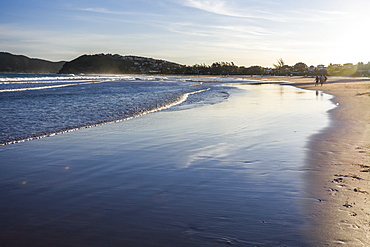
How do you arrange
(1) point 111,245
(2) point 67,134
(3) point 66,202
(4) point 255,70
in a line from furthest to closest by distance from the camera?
(4) point 255,70, (2) point 67,134, (3) point 66,202, (1) point 111,245

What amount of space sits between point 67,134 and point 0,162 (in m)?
3.12

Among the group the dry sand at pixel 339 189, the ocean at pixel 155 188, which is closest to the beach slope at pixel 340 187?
the dry sand at pixel 339 189

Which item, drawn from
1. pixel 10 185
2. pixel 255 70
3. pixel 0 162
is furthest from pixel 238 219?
pixel 255 70

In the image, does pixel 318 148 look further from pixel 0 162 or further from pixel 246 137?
pixel 0 162

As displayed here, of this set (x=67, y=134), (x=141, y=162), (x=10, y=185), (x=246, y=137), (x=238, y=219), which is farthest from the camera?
(x=67, y=134)

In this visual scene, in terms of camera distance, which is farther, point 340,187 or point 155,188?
point 155,188

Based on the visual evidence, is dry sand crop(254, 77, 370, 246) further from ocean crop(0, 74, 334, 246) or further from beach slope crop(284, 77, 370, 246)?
ocean crop(0, 74, 334, 246)

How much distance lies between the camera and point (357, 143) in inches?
300

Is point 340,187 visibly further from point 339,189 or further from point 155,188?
point 155,188

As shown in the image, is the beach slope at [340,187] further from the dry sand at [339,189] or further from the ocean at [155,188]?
the ocean at [155,188]

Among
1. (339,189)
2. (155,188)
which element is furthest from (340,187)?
(155,188)

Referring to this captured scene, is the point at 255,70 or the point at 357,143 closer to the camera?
the point at 357,143

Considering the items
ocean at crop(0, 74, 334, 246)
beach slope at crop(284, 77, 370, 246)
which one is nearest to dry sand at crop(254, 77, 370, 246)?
beach slope at crop(284, 77, 370, 246)

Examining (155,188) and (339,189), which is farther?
(155,188)
